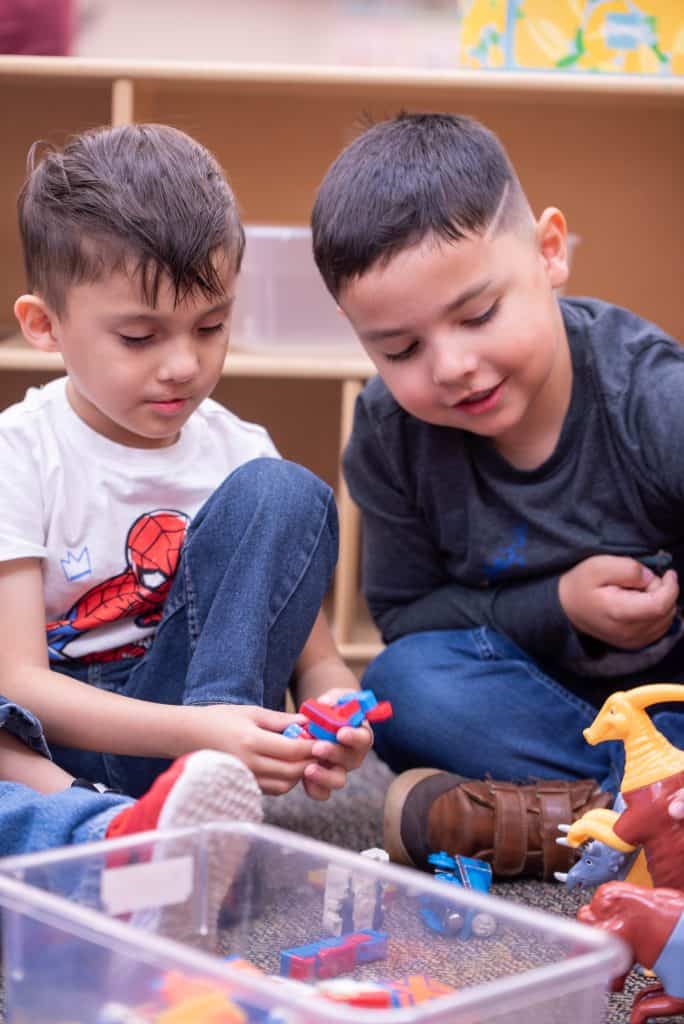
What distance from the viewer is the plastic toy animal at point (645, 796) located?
81 centimetres

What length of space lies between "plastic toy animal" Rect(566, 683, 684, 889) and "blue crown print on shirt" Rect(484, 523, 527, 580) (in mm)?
392

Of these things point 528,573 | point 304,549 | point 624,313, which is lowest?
point 528,573

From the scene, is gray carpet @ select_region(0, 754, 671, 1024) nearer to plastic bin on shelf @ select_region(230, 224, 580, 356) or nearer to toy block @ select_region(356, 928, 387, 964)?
toy block @ select_region(356, 928, 387, 964)

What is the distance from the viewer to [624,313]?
1259 millimetres

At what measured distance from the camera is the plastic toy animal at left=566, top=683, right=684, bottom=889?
808mm

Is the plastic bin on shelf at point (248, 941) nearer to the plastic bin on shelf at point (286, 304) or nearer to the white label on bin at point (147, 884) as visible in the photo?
the white label on bin at point (147, 884)

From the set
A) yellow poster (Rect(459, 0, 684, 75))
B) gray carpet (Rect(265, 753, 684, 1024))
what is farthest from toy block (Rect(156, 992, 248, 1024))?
yellow poster (Rect(459, 0, 684, 75))

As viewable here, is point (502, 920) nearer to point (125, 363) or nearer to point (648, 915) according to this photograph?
point (648, 915)

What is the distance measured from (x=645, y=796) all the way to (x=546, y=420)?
473 millimetres

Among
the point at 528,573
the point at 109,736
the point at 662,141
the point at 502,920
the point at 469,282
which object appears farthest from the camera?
the point at 662,141

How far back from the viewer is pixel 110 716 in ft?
3.12

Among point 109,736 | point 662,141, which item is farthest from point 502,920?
point 662,141

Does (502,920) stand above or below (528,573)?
above

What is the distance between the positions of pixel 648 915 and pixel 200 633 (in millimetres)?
411
